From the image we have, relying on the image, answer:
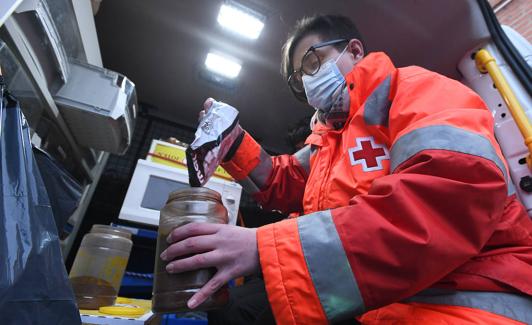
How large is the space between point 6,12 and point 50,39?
382 millimetres

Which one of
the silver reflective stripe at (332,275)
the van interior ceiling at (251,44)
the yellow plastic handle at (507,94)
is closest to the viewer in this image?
the silver reflective stripe at (332,275)

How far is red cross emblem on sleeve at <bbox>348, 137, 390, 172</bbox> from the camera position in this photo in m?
0.77

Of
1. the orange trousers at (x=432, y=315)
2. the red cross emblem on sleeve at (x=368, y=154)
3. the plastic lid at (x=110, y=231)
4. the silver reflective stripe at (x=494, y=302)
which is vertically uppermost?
the red cross emblem on sleeve at (x=368, y=154)

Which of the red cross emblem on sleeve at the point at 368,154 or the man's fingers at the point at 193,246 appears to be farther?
the red cross emblem on sleeve at the point at 368,154

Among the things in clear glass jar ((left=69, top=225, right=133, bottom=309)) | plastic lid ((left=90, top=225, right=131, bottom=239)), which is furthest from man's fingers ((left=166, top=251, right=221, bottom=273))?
plastic lid ((left=90, top=225, right=131, bottom=239))

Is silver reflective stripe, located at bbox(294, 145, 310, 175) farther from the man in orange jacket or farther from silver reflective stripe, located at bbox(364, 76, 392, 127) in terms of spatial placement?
the man in orange jacket

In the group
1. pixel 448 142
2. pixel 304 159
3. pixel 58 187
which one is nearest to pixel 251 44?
pixel 304 159

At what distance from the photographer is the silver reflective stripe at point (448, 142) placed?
0.54 meters

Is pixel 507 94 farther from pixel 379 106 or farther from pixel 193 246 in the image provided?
pixel 193 246

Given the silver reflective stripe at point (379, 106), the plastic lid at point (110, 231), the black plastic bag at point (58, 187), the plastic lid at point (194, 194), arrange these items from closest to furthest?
the plastic lid at point (194, 194) → the silver reflective stripe at point (379, 106) → the black plastic bag at point (58, 187) → the plastic lid at point (110, 231)

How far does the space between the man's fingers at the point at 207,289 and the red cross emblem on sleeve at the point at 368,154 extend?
1.52 ft

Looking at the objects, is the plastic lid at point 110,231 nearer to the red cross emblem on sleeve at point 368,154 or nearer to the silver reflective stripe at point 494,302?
the red cross emblem on sleeve at point 368,154

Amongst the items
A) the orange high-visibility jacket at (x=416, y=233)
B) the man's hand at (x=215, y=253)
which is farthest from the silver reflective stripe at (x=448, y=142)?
the man's hand at (x=215, y=253)

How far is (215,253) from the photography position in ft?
1.67
